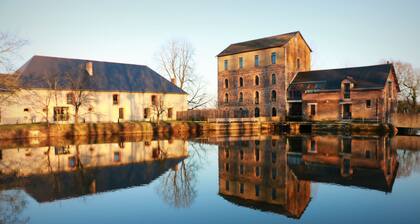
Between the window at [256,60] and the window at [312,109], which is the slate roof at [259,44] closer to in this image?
the window at [256,60]

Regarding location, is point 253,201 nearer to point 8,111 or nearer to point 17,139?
point 17,139

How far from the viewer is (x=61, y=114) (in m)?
32.0

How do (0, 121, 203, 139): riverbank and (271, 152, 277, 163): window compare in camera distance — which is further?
(0, 121, 203, 139): riverbank

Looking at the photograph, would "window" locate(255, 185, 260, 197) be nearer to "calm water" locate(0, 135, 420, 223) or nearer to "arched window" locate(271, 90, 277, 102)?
"calm water" locate(0, 135, 420, 223)

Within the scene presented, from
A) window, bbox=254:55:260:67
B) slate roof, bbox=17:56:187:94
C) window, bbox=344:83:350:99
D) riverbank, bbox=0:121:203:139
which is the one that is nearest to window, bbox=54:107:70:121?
slate roof, bbox=17:56:187:94

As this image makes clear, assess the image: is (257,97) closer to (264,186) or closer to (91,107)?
(91,107)

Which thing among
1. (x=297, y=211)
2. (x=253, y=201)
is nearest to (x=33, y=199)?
(x=253, y=201)

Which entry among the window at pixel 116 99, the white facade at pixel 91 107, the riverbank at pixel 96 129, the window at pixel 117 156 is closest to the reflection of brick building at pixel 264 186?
the window at pixel 117 156

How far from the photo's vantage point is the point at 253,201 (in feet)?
26.7

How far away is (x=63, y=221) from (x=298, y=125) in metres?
31.6

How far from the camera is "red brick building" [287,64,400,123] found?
33.5 m

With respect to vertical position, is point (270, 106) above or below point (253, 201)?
above

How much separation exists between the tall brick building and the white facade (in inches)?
294

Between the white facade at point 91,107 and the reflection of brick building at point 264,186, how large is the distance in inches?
776
